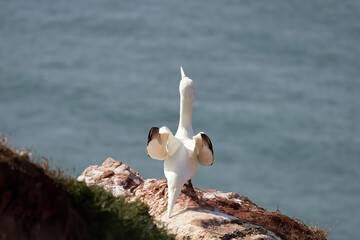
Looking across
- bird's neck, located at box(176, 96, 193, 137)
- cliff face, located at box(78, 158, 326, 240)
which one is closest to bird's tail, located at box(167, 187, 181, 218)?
cliff face, located at box(78, 158, 326, 240)

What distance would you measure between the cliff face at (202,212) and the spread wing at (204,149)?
3.72 ft

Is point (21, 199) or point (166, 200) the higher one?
point (166, 200)

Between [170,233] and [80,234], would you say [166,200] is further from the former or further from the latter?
[80,234]

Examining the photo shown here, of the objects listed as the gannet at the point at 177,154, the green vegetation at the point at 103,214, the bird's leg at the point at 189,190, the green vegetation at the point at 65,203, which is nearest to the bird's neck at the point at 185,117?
the gannet at the point at 177,154

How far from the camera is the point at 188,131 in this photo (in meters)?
20.3

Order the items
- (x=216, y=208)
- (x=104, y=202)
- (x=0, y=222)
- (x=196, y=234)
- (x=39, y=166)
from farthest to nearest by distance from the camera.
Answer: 1. (x=216, y=208)
2. (x=196, y=234)
3. (x=104, y=202)
4. (x=39, y=166)
5. (x=0, y=222)

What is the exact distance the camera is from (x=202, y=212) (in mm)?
19531

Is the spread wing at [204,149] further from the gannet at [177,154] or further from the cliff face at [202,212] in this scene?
the cliff face at [202,212]

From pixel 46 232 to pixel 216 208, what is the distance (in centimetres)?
663

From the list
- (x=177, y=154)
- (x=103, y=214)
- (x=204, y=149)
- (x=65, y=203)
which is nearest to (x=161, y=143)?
(x=177, y=154)

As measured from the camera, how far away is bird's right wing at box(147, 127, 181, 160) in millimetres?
19406

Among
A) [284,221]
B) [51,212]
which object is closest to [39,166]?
[51,212]

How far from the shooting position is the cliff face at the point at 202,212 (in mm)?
18734

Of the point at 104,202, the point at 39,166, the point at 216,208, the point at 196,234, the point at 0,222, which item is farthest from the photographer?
the point at 216,208
